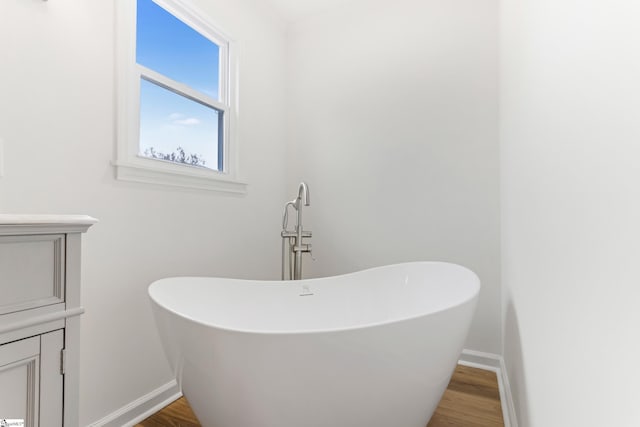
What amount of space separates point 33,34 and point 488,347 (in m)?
2.71

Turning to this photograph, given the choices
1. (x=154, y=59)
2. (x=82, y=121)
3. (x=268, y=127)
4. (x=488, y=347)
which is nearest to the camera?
(x=82, y=121)

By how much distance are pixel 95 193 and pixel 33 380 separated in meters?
0.83

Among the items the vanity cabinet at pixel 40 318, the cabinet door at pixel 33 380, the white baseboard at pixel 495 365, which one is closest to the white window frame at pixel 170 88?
the vanity cabinet at pixel 40 318

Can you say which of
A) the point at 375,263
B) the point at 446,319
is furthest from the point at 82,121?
the point at 375,263

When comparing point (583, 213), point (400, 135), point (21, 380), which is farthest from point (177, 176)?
point (583, 213)

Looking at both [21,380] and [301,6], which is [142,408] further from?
[301,6]

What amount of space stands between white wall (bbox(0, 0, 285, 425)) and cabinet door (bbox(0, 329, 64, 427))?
2.05 feet

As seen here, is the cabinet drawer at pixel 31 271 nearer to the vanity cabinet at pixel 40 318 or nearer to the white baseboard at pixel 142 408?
the vanity cabinet at pixel 40 318

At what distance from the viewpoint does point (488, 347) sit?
2.05m

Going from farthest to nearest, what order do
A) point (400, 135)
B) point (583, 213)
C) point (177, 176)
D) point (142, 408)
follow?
point (400, 135), point (177, 176), point (142, 408), point (583, 213)

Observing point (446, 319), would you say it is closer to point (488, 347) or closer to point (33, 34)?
point (488, 347)

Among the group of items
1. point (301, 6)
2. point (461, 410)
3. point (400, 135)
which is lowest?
point (461, 410)

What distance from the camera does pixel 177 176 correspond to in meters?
1.74

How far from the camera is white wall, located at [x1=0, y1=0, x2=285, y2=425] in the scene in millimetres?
1144
